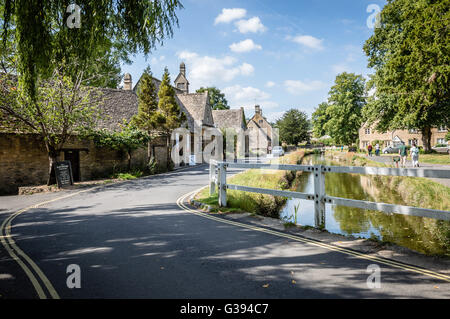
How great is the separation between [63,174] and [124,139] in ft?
19.0

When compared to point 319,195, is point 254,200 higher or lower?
lower

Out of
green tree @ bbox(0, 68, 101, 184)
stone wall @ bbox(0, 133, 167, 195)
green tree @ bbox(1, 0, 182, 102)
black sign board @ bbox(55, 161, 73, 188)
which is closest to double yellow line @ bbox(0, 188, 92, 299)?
green tree @ bbox(1, 0, 182, 102)

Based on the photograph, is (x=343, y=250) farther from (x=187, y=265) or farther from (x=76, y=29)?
(x=76, y=29)

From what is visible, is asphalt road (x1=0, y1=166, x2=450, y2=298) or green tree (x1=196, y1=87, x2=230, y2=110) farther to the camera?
green tree (x1=196, y1=87, x2=230, y2=110)

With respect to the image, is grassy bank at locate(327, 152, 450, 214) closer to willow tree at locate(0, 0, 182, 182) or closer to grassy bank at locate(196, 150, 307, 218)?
grassy bank at locate(196, 150, 307, 218)

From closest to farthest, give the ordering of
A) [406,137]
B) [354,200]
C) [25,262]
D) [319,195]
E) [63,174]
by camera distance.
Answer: [25,262] → [354,200] → [319,195] → [63,174] → [406,137]

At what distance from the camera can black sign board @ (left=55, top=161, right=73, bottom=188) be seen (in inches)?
561

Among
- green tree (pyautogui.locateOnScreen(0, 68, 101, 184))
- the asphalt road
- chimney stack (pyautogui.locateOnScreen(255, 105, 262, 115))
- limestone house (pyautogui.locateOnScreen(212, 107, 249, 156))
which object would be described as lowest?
the asphalt road

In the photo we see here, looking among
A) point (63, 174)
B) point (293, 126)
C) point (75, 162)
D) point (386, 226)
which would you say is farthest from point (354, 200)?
point (293, 126)

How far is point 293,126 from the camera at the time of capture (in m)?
75.7

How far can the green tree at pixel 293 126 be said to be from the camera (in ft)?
247

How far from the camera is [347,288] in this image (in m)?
3.32

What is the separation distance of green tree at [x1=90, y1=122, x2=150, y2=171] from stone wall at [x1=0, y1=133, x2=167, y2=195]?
35.8 inches
